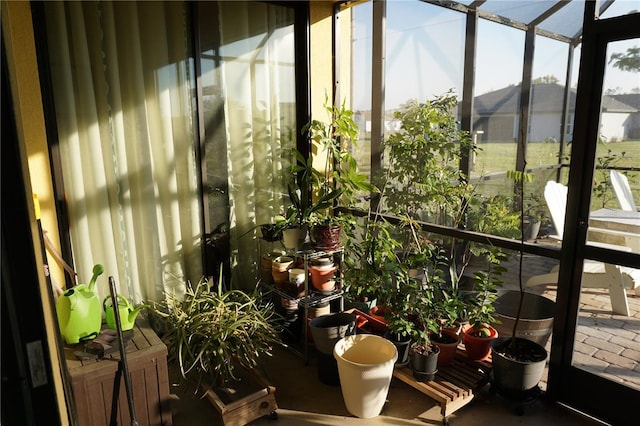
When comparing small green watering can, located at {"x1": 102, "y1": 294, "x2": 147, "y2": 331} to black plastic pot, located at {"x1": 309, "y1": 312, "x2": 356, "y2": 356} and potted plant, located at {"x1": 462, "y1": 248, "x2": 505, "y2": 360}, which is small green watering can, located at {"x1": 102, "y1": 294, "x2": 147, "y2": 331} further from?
potted plant, located at {"x1": 462, "y1": 248, "x2": 505, "y2": 360}

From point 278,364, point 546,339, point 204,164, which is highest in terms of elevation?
point 204,164

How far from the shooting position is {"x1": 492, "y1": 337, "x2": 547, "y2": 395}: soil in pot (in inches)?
90.7

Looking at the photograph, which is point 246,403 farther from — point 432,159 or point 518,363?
point 432,159

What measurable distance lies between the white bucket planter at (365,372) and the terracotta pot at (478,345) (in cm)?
56

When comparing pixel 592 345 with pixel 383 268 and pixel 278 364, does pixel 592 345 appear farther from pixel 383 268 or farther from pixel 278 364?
pixel 278 364

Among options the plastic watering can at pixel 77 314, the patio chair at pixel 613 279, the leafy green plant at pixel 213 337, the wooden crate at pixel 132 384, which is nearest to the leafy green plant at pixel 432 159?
the patio chair at pixel 613 279

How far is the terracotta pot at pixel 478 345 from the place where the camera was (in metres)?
2.64

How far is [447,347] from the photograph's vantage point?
2.59 metres

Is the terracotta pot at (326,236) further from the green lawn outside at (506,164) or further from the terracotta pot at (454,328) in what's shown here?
the green lawn outside at (506,164)

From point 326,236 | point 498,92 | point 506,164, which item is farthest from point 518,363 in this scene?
point 498,92

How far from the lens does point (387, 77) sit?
3.24m

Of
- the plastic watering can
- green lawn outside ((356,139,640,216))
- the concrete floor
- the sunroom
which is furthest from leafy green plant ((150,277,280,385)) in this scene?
green lawn outside ((356,139,640,216))

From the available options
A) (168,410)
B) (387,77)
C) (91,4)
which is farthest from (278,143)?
(168,410)

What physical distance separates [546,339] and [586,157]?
112 cm
